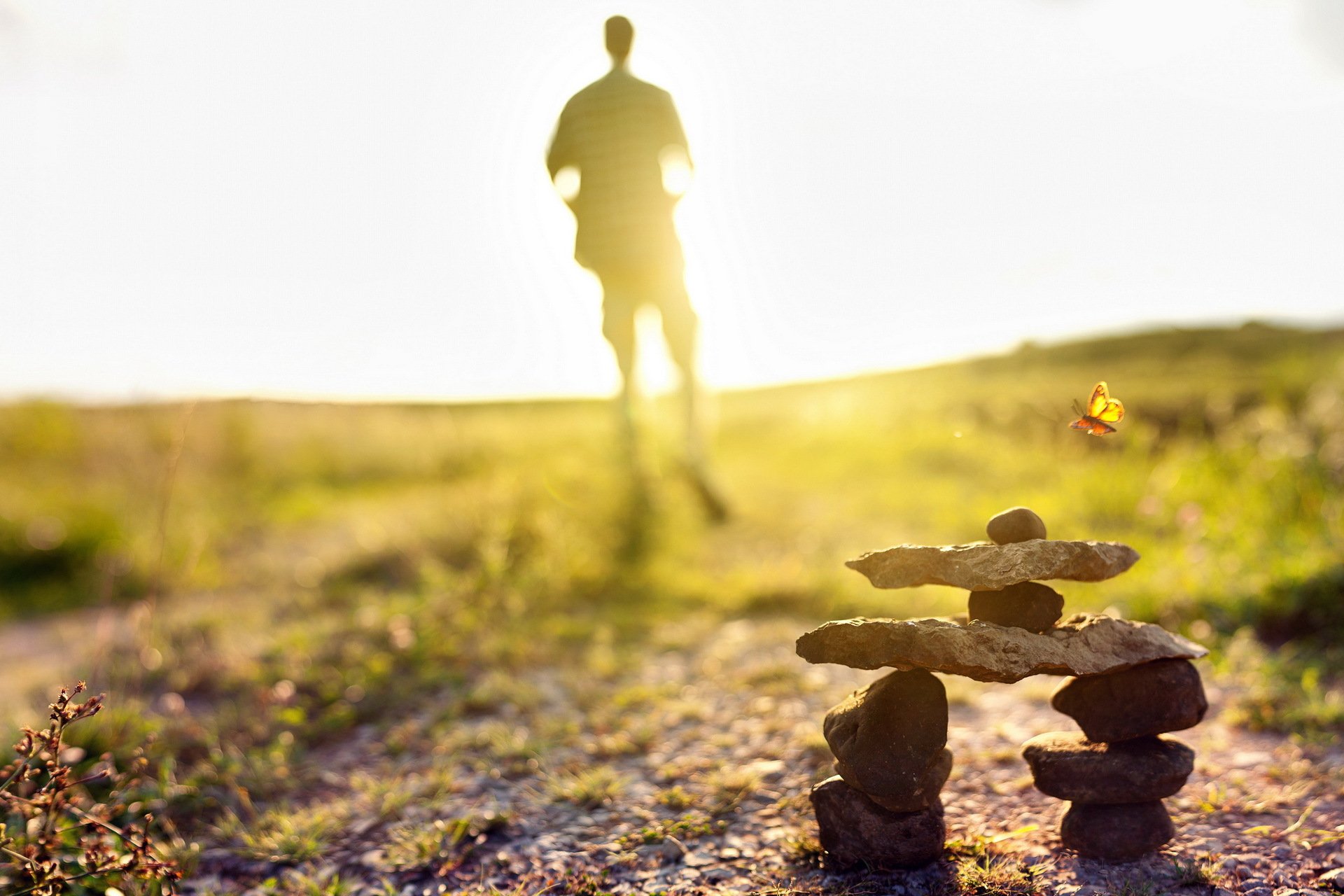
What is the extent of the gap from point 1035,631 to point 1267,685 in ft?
6.87

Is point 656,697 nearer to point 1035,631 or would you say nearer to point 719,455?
point 1035,631

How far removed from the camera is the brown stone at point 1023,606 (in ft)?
7.92

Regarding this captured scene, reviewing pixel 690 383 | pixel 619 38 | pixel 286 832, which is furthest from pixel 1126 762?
pixel 619 38

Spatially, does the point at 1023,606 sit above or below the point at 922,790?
above

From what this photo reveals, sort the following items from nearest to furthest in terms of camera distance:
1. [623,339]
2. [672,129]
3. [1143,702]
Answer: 1. [1143,702]
2. [672,129]
3. [623,339]

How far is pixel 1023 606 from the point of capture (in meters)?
2.44

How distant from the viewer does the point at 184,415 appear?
346 centimetres

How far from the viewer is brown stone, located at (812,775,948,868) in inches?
92.0

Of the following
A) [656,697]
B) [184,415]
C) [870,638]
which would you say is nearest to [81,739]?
[184,415]

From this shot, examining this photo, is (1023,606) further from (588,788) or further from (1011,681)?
(588,788)

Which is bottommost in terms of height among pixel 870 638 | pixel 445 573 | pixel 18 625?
pixel 18 625

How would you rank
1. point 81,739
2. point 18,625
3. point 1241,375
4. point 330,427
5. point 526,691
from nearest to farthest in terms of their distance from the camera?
point 81,739 → point 526,691 → point 18,625 → point 330,427 → point 1241,375

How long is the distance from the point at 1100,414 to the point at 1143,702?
0.95 m

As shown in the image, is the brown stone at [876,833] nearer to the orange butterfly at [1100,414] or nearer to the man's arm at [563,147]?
the orange butterfly at [1100,414]
